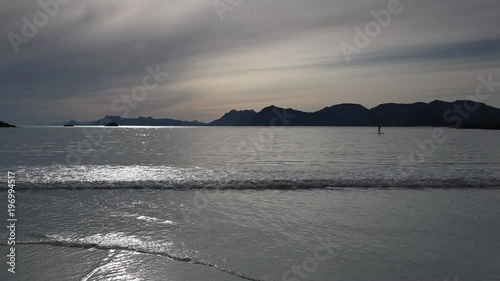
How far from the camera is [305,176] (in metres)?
26.8

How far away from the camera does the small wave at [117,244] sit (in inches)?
347

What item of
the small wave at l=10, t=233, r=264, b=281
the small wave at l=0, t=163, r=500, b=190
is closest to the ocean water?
the small wave at l=10, t=233, r=264, b=281

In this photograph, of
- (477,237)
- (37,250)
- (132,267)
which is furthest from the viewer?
(477,237)

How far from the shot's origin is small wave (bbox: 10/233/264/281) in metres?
8.80

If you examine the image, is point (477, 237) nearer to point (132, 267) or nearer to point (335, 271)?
point (335, 271)

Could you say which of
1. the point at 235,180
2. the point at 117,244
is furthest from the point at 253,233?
the point at 235,180

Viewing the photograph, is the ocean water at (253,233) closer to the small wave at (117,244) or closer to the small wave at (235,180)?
the small wave at (117,244)

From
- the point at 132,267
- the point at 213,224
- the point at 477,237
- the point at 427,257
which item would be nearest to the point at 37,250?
the point at 132,267

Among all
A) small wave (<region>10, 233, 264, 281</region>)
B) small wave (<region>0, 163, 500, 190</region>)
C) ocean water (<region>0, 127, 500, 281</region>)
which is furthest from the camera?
small wave (<region>0, 163, 500, 190</region>)

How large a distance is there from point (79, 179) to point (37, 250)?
1616cm

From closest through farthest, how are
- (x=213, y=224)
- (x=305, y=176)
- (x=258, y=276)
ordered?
(x=258, y=276), (x=213, y=224), (x=305, y=176)

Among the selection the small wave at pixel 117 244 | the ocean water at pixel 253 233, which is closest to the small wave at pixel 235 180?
the ocean water at pixel 253 233

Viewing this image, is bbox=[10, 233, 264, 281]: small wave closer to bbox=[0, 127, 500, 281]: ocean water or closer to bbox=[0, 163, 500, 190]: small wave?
bbox=[0, 127, 500, 281]: ocean water

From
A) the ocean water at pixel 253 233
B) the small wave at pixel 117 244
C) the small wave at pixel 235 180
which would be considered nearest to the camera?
the ocean water at pixel 253 233
